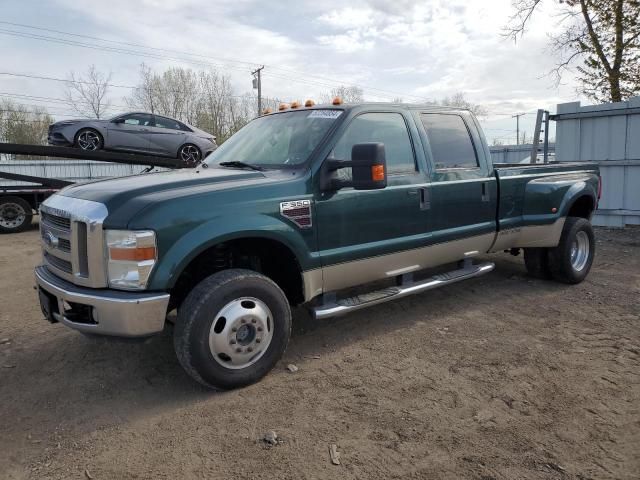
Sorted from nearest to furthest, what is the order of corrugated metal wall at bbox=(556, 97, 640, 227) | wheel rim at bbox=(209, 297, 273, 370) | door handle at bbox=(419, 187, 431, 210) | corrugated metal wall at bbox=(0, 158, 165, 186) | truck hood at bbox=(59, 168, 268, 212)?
truck hood at bbox=(59, 168, 268, 212), wheel rim at bbox=(209, 297, 273, 370), door handle at bbox=(419, 187, 431, 210), corrugated metal wall at bbox=(556, 97, 640, 227), corrugated metal wall at bbox=(0, 158, 165, 186)

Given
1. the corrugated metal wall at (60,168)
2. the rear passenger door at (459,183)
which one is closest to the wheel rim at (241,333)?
the rear passenger door at (459,183)

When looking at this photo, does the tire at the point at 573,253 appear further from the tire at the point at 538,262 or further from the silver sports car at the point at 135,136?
the silver sports car at the point at 135,136

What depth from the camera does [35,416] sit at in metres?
3.05

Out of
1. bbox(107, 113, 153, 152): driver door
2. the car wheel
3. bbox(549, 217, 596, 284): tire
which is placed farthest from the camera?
the car wheel

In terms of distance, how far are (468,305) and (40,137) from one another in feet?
122

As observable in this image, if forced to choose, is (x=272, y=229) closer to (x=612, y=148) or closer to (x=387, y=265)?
(x=387, y=265)

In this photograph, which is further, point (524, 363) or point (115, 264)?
point (524, 363)

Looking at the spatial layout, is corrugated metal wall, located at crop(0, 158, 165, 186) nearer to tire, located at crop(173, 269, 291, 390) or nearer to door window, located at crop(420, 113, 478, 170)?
door window, located at crop(420, 113, 478, 170)

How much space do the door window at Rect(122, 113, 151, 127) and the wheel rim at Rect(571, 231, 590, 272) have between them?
928 cm

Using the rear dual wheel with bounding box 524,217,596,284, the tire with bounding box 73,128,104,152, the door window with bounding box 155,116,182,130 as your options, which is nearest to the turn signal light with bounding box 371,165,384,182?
the rear dual wheel with bounding box 524,217,596,284

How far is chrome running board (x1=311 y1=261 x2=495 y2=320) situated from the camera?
Result: 3.72 m

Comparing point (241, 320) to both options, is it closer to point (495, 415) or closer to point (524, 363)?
point (495, 415)

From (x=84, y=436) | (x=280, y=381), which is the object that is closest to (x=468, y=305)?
(x=280, y=381)

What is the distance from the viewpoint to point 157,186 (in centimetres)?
321
